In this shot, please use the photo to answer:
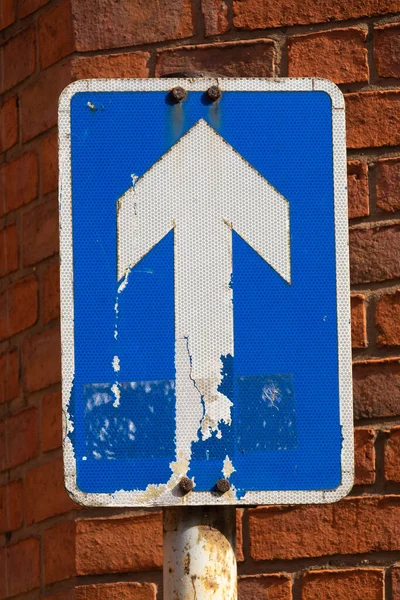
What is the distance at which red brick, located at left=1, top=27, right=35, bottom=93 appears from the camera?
234cm

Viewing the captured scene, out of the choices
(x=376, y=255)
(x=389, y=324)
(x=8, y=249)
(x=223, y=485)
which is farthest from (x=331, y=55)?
(x=223, y=485)

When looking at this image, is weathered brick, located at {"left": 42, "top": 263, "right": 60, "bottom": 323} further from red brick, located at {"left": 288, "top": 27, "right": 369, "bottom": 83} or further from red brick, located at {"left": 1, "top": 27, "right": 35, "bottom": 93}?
red brick, located at {"left": 288, "top": 27, "right": 369, "bottom": 83}

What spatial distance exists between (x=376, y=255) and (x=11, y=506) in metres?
0.79

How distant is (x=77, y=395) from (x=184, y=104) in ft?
1.23

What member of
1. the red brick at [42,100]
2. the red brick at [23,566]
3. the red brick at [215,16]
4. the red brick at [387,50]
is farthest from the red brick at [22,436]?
the red brick at [387,50]

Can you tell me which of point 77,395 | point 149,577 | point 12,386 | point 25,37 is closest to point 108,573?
point 149,577

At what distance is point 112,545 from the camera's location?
2.03 m

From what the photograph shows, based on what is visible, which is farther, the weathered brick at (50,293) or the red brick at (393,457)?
the weathered brick at (50,293)

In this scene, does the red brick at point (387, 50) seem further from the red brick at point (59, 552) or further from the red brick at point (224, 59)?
the red brick at point (59, 552)


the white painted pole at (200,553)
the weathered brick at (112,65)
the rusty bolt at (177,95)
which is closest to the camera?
the white painted pole at (200,553)

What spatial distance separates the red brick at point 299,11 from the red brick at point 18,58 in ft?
1.39

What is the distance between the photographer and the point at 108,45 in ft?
7.14

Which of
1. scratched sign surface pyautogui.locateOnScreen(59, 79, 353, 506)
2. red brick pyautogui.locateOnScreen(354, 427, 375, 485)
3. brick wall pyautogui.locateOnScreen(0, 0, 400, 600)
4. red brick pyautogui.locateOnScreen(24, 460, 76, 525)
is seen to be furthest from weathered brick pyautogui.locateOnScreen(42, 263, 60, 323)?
scratched sign surface pyautogui.locateOnScreen(59, 79, 353, 506)

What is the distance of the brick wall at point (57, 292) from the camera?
1.97 metres
